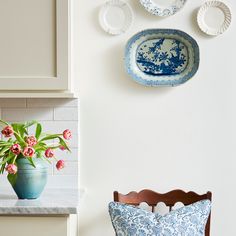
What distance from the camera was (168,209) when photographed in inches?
99.7

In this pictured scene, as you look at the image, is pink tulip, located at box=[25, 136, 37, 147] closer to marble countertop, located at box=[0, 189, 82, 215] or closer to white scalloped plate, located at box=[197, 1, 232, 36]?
marble countertop, located at box=[0, 189, 82, 215]

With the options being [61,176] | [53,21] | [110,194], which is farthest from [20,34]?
[110,194]

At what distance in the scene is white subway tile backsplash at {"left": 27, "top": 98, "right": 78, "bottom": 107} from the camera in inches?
101

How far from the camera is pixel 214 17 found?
2545mm

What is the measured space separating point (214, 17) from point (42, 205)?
1.29 m

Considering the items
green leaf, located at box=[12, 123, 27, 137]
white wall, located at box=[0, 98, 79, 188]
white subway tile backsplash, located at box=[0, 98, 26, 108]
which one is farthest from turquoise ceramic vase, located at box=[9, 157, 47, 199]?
white subway tile backsplash, located at box=[0, 98, 26, 108]

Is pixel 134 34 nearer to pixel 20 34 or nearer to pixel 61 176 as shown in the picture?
pixel 20 34

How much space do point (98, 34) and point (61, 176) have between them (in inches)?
30.0

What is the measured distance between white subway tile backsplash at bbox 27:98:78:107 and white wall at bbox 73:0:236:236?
0.20ft

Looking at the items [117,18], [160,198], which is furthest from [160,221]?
[117,18]

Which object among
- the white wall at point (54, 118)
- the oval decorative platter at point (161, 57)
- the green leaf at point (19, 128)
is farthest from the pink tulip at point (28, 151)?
the oval decorative platter at point (161, 57)

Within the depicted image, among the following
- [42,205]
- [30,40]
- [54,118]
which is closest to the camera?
[42,205]

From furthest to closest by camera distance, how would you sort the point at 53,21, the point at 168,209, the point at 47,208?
the point at 168,209 → the point at 53,21 → the point at 47,208

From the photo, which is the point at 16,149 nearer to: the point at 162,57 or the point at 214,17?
the point at 162,57
